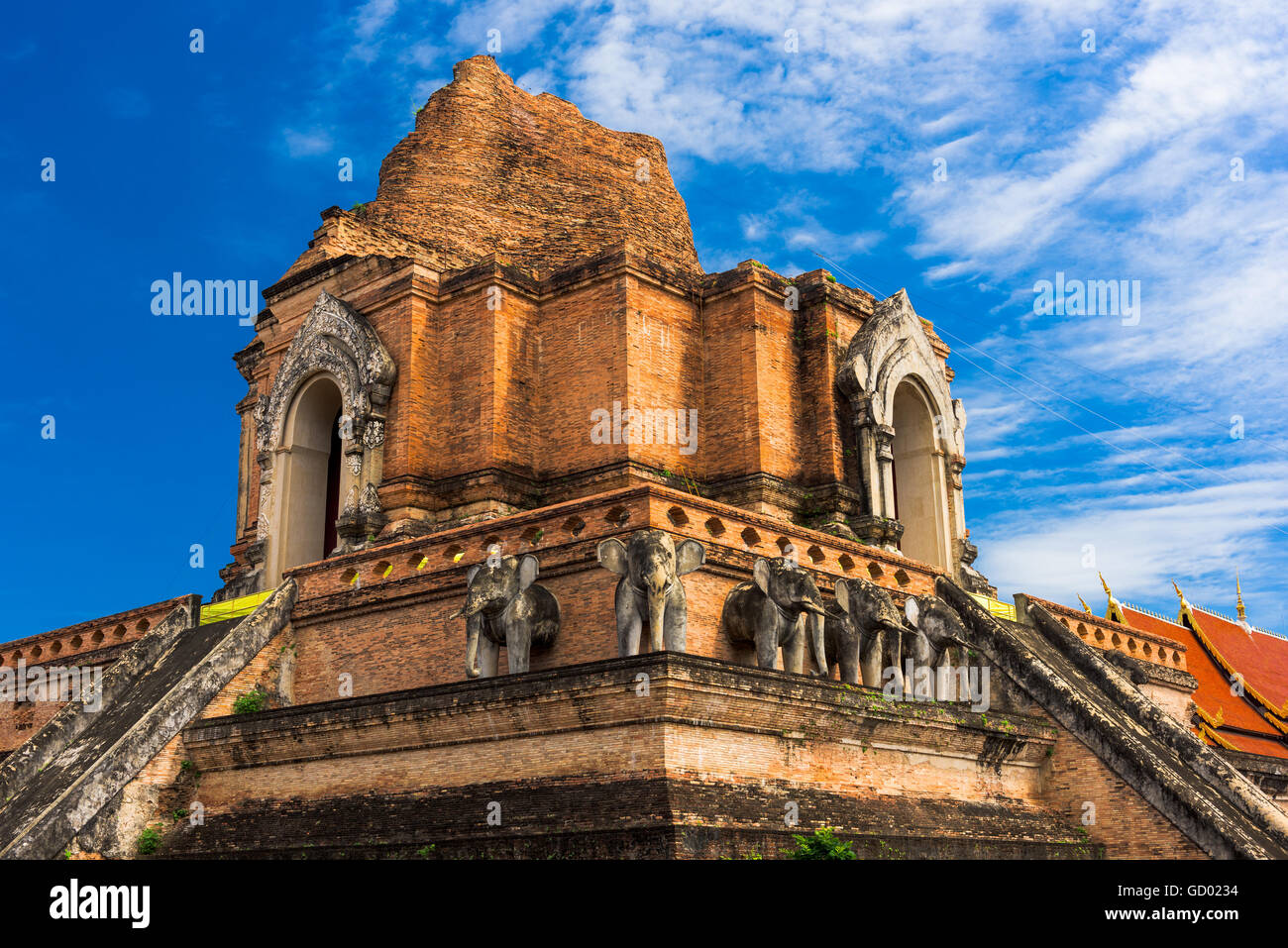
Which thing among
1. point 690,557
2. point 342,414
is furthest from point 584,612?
point 342,414

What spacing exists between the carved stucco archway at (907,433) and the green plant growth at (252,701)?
7711 mm

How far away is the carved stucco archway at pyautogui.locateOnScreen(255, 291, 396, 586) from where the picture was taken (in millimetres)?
17953

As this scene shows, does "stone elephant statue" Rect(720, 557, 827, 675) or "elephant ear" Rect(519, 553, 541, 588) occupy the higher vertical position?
"elephant ear" Rect(519, 553, 541, 588)

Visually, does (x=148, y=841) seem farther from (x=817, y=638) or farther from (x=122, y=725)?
(x=817, y=638)

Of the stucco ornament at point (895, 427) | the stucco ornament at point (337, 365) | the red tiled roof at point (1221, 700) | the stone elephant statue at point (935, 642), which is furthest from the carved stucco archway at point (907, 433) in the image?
the stucco ornament at point (337, 365)

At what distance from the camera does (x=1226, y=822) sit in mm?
13156

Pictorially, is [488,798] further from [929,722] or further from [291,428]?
[291,428]

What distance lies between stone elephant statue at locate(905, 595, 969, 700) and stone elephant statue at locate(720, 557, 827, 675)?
1289mm

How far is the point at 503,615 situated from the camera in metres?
13.6

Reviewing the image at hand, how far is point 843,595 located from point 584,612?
9.04 feet

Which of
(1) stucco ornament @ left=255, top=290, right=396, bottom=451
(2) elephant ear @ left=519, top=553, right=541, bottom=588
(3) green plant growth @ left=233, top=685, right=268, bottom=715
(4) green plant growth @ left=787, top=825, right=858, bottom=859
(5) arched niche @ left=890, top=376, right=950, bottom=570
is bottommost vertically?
(4) green plant growth @ left=787, top=825, right=858, bottom=859

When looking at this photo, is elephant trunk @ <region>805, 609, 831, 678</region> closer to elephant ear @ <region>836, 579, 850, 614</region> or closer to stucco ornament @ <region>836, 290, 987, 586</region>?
elephant ear @ <region>836, 579, 850, 614</region>

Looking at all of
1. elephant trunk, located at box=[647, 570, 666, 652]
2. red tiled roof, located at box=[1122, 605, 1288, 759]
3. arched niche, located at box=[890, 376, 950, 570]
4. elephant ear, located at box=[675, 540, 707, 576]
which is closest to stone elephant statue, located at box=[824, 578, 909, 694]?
elephant ear, located at box=[675, 540, 707, 576]
